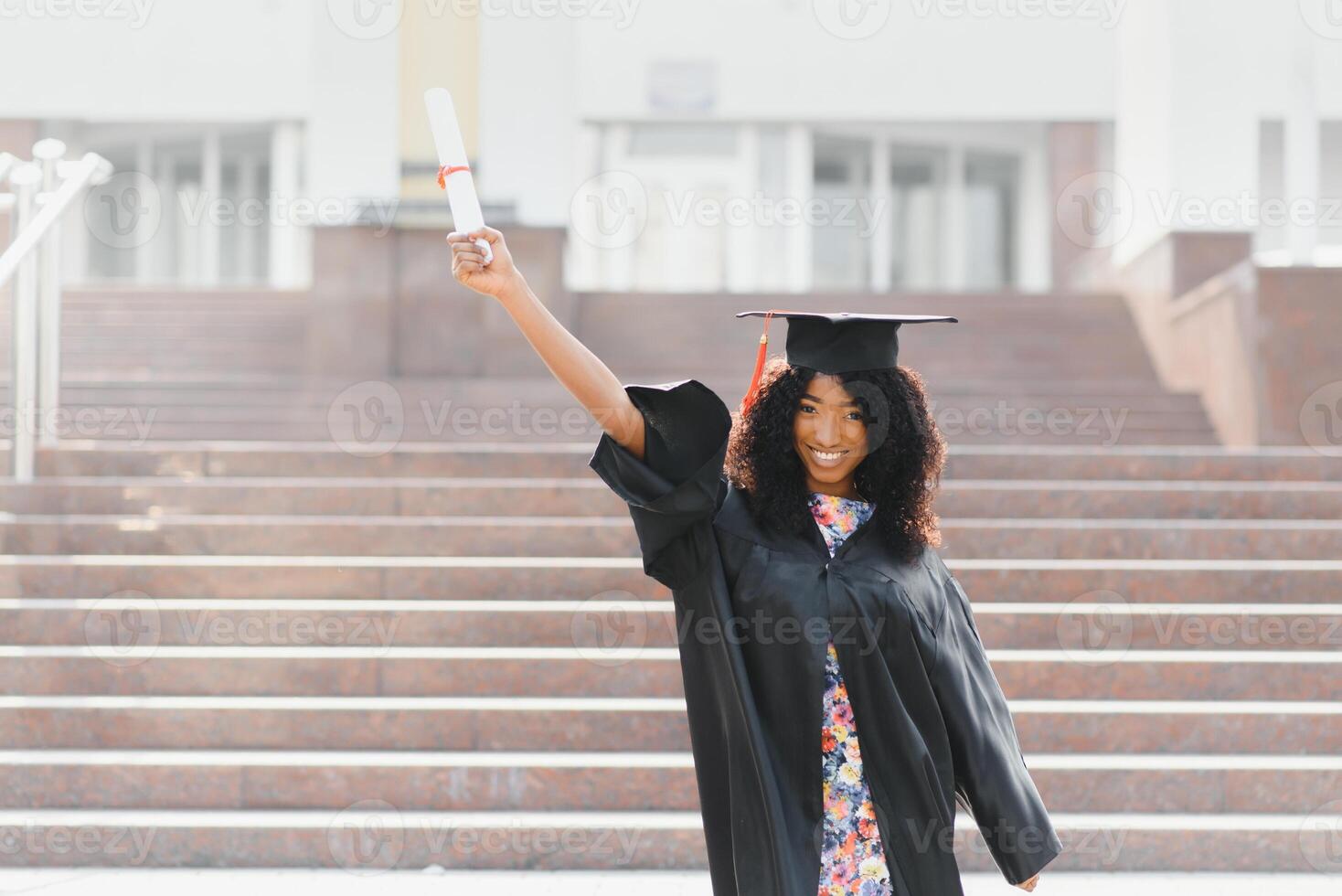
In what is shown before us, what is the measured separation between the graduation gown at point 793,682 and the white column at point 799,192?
602 inches

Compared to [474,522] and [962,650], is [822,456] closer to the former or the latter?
[962,650]

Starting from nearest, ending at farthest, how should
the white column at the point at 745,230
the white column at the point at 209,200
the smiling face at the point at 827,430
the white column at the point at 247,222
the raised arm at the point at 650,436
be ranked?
the raised arm at the point at 650,436 → the smiling face at the point at 827,430 → the white column at the point at 745,230 → the white column at the point at 209,200 → the white column at the point at 247,222

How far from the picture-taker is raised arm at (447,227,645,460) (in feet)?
6.89

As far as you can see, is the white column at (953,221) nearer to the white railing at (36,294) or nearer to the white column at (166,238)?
the white column at (166,238)

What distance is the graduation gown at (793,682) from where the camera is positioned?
7.73ft

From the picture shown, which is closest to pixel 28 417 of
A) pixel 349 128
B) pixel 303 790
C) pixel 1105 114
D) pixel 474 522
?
pixel 474 522

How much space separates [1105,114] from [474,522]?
13.5 metres

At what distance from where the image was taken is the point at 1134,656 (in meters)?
5.39

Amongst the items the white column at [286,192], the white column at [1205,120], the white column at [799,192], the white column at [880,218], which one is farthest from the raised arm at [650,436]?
the white column at [286,192]

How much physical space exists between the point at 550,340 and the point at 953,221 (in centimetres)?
1720

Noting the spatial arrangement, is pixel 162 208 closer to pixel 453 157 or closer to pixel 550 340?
pixel 550 340

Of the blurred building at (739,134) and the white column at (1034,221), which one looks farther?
the white column at (1034,221)

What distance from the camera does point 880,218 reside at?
60.6 feet

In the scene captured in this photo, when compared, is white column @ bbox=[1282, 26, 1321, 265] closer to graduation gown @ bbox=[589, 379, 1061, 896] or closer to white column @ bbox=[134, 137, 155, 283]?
graduation gown @ bbox=[589, 379, 1061, 896]
